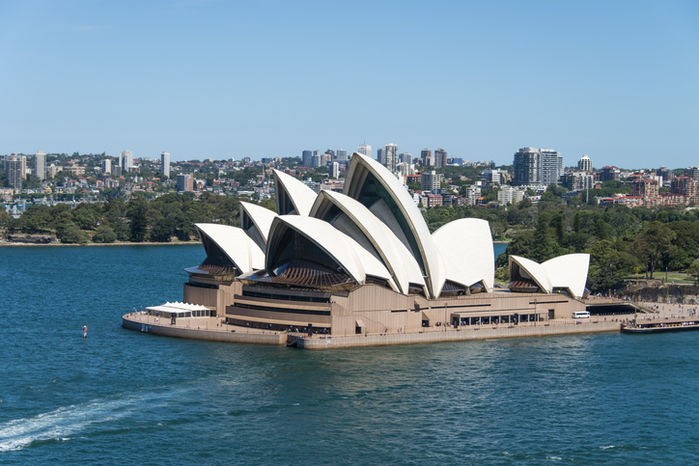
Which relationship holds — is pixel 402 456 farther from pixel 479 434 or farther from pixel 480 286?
pixel 480 286

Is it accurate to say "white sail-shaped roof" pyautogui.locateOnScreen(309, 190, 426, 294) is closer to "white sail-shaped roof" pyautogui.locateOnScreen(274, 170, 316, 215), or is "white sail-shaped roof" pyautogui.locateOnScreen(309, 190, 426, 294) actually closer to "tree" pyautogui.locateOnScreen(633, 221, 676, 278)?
"white sail-shaped roof" pyautogui.locateOnScreen(274, 170, 316, 215)

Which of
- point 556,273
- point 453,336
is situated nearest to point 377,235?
point 453,336

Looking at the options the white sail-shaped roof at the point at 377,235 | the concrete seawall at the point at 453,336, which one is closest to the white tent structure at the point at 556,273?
the concrete seawall at the point at 453,336

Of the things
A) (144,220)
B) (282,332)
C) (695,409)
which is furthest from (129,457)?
(144,220)

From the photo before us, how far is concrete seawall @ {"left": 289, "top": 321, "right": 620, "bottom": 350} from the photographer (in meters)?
50.7

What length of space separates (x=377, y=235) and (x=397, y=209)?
112 inches

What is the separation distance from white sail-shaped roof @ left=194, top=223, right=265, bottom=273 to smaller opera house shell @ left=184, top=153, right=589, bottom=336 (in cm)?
7

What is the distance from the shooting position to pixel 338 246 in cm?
5328

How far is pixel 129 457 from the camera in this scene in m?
32.3

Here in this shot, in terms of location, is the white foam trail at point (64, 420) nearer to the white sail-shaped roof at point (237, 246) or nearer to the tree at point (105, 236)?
the white sail-shaped roof at point (237, 246)

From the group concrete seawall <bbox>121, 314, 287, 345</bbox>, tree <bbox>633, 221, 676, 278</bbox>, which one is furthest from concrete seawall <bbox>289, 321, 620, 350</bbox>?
tree <bbox>633, 221, 676, 278</bbox>

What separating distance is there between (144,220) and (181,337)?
89096 mm

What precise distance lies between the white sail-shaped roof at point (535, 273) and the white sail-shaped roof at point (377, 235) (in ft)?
30.5

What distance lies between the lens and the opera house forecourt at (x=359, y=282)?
173 feet
